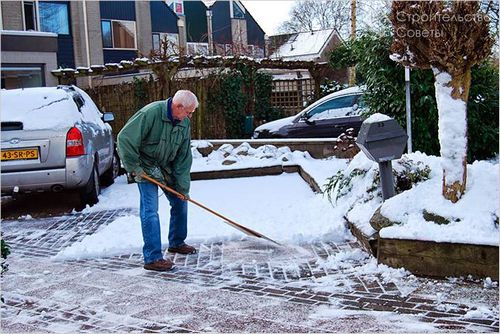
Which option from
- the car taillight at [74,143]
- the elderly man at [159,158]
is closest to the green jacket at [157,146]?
the elderly man at [159,158]

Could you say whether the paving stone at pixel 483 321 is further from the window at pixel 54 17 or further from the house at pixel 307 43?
the house at pixel 307 43

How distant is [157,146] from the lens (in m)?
5.71

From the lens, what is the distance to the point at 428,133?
862cm

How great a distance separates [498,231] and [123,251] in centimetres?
351

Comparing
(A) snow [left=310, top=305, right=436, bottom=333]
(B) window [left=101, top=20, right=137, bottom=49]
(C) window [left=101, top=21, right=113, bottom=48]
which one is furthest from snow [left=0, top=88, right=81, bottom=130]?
(B) window [left=101, top=20, right=137, bottom=49]

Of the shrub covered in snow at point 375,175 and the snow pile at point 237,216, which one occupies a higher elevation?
the shrub covered in snow at point 375,175

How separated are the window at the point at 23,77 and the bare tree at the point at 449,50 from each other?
62.3ft

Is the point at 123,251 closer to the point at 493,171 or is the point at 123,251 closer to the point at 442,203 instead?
the point at 442,203

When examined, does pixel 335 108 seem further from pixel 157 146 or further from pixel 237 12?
pixel 237 12

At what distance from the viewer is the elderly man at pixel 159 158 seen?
5500mm

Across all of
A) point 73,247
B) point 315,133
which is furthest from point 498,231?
point 315,133

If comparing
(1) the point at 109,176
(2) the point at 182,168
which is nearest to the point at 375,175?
(2) the point at 182,168

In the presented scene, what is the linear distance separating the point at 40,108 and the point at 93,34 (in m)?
20.6

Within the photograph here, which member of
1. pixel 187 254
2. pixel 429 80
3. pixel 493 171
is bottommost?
pixel 187 254
